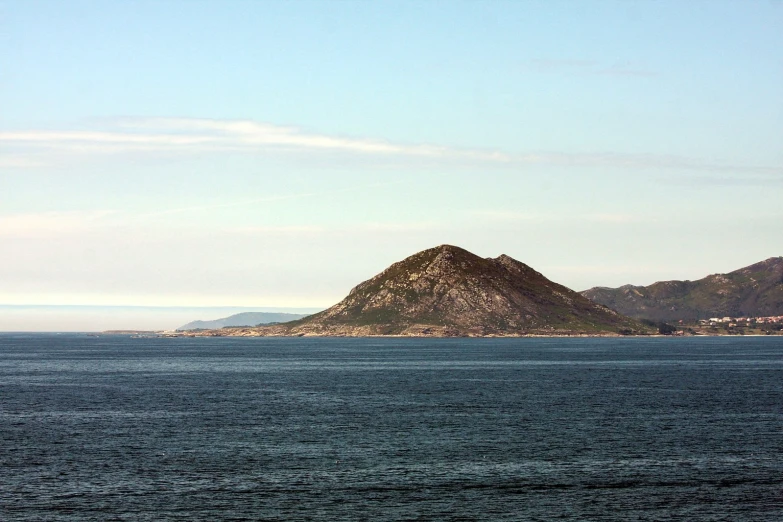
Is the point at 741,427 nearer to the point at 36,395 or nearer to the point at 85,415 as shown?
the point at 85,415

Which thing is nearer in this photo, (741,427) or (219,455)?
(219,455)

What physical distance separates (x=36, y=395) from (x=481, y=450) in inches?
4136

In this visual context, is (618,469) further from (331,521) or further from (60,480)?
(60,480)

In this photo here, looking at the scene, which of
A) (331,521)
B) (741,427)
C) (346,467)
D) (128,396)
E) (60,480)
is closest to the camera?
(331,521)

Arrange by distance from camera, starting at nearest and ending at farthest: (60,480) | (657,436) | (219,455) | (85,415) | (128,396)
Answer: (60,480), (219,455), (657,436), (85,415), (128,396)

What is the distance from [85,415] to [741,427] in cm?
9280

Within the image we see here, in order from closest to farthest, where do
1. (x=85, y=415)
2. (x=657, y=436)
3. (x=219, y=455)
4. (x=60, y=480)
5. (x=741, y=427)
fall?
1. (x=60, y=480)
2. (x=219, y=455)
3. (x=657, y=436)
4. (x=741, y=427)
5. (x=85, y=415)

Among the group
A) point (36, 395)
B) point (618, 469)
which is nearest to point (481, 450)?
point (618, 469)

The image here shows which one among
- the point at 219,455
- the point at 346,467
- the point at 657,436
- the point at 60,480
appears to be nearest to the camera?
the point at 60,480

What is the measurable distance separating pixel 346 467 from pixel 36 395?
103 m

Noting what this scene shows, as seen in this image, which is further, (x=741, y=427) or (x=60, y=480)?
(x=741, y=427)

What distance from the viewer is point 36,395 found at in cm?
17712

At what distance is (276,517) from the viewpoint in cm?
7438

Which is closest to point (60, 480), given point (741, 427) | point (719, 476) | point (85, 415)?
point (85, 415)
